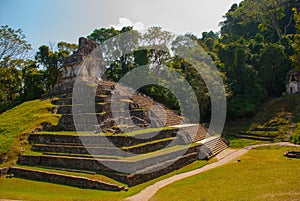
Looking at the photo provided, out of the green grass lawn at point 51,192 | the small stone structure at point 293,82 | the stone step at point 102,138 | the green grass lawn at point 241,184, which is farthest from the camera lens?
the small stone structure at point 293,82

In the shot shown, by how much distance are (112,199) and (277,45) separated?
89.9ft

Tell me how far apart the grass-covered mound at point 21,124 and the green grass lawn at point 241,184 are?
9.21m

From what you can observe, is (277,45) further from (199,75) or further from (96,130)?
(96,130)

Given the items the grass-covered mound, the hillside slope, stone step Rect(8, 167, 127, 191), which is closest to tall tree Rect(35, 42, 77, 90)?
the grass-covered mound

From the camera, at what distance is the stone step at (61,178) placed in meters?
9.15

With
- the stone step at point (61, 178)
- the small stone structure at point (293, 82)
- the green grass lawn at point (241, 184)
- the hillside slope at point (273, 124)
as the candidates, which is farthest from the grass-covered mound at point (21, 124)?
the small stone structure at point (293, 82)

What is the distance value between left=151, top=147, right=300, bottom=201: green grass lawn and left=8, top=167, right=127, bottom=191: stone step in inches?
88.8

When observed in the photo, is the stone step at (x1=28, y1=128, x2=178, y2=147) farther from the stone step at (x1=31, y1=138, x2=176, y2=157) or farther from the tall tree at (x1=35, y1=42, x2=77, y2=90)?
the tall tree at (x1=35, y1=42, x2=77, y2=90)

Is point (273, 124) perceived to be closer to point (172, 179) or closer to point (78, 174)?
point (172, 179)

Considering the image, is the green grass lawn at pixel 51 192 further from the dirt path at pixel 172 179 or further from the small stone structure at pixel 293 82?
the small stone structure at pixel 293 82

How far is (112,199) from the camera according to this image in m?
8.10

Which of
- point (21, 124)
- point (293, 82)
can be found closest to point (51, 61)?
point (21, 124)

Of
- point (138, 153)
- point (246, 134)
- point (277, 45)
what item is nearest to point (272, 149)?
point (246, 134)

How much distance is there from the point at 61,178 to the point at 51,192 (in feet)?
3.23
